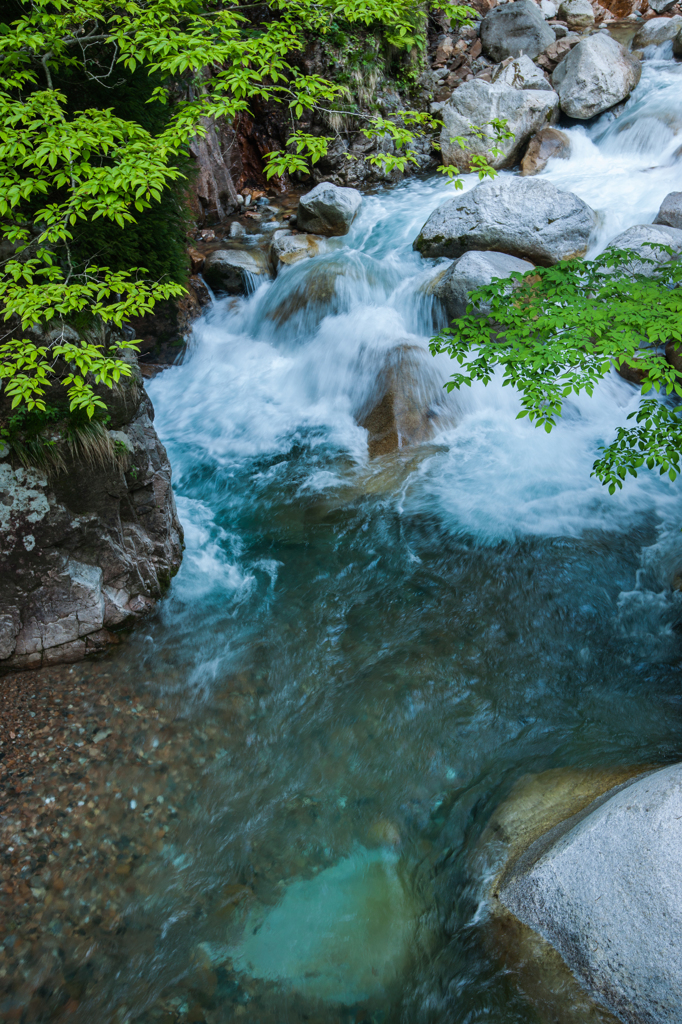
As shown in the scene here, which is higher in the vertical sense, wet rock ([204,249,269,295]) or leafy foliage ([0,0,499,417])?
leafy foliage ([0,0,499,417])

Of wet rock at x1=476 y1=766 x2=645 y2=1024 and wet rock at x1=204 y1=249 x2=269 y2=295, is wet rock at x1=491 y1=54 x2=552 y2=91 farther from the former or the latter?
wet rock at x1=476 y1=766 x2=645 y2=1024

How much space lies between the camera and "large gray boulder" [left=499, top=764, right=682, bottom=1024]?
98.3 inches

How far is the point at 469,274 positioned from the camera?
805 cm

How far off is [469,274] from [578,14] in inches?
475

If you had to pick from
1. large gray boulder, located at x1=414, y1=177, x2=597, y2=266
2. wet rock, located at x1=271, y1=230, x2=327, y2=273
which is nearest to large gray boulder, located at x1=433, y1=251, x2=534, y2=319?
large gray boulder, located at x1=414, y1=177, x2=597, y2=266

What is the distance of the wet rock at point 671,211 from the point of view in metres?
8.79

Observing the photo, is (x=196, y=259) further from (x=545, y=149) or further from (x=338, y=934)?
(x=338, y=934)

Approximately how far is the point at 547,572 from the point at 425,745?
2149 mm

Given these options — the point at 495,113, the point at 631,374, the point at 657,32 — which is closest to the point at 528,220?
the point at 631,374

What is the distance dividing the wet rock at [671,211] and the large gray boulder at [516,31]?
7647 millimetres

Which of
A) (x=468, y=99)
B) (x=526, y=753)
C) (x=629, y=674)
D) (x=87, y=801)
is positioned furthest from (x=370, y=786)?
(x=468, y=99)

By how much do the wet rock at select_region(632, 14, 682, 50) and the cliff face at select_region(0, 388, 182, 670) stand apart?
15.3 meters

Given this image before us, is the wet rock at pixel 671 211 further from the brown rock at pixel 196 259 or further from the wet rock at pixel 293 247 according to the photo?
the brown rock at pixel 196 259

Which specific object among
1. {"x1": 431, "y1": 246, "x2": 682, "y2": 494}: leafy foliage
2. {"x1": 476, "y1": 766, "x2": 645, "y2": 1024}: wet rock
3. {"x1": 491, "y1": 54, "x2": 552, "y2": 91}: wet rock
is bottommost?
{"x1": 476, "y1": 766, "x2": 645, "y2": 1024}: wet rock
